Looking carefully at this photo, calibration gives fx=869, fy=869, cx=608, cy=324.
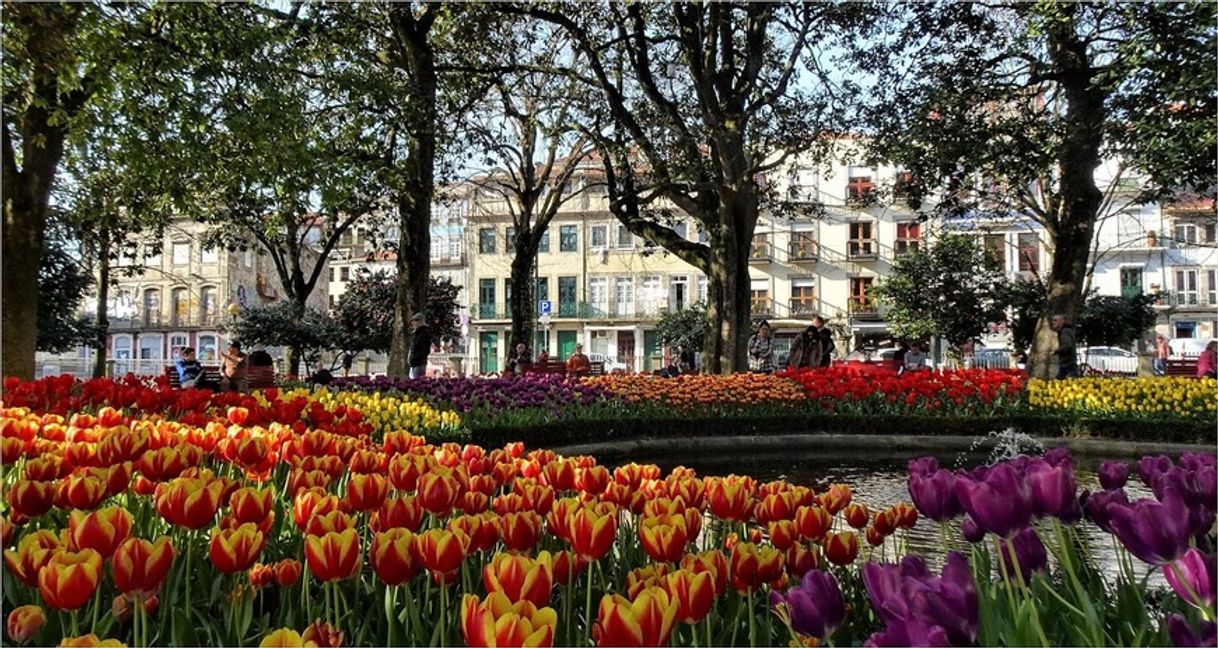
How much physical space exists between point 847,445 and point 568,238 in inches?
1543

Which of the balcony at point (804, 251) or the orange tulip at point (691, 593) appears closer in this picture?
the orange tulip at point (691, 593)

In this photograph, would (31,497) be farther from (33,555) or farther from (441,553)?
(441,553)

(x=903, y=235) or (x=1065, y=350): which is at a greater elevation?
(x=903, y=235)

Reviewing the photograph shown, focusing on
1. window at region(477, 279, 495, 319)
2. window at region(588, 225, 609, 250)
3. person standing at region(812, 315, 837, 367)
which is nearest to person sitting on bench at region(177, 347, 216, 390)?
person standing at region(812, 315, 837, 367)

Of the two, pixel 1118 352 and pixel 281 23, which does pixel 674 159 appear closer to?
pixel 281 23

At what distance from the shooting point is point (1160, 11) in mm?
8547

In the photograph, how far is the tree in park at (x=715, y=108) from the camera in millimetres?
12953

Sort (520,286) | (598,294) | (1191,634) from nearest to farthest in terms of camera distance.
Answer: (1191,634) < (520,286) < (598,294)

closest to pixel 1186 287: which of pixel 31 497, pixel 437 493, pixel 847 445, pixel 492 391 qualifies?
pixel 847 445

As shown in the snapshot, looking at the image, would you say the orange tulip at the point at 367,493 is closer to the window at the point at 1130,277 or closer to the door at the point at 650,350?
the door at the point at 650,350

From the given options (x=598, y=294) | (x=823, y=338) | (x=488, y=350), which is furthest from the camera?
(x=488, y=350)

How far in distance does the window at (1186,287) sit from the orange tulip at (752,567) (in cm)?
5148

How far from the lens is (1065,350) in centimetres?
1284

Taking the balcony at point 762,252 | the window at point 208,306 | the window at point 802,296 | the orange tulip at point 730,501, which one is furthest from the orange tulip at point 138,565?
the window at point 208,306
